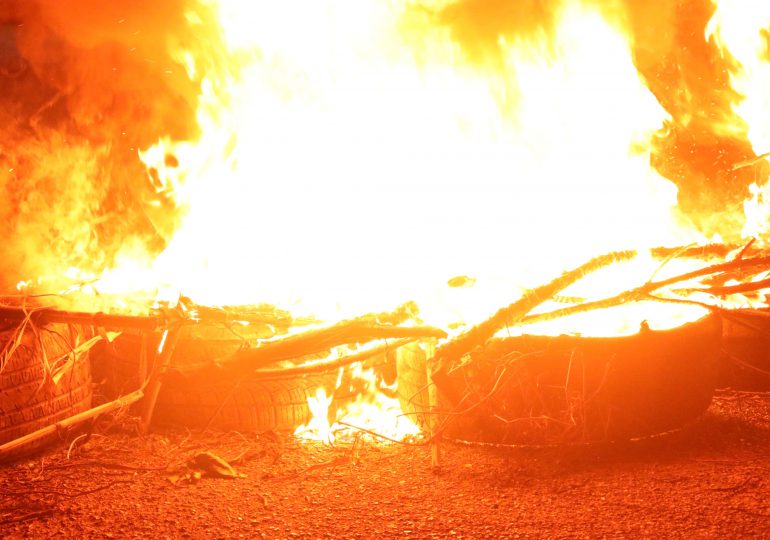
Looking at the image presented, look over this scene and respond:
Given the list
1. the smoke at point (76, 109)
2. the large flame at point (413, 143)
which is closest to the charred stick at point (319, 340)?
the large flame at point (413, 143)

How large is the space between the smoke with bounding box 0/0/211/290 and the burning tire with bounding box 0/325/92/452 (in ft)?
6.55

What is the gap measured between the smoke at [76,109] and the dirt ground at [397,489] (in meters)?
3.06

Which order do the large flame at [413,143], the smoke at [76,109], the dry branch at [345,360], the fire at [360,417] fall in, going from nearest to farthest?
the dry branch at [345,360]
the fire at [360,417]
the large flame at [413,143]
the smoke at [76,109]

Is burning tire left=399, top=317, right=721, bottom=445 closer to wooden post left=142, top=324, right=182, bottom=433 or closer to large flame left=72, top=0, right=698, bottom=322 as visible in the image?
wooden post left=142, top=324, right=182, bottom=433

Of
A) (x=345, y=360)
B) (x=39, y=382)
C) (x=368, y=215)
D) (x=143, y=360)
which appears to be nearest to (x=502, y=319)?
(x=345, y=360)

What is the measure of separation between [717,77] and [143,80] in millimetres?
7408

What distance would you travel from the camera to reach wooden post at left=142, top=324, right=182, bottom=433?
438cm

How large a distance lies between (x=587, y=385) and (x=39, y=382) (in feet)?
11.3

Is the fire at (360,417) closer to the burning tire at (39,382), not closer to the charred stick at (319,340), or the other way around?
the charred stick at (319,340)

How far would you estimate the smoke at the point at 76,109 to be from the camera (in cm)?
668

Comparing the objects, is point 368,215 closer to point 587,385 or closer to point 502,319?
point 502,319

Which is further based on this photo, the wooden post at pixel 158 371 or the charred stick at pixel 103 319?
the wooden post at pixel 158 371

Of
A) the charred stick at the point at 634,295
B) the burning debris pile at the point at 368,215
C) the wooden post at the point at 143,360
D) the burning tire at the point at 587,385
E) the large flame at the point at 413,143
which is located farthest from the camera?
the large flame at the point at 413,143

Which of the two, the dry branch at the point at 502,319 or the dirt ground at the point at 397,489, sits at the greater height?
the dry branch at the point at 502,319
